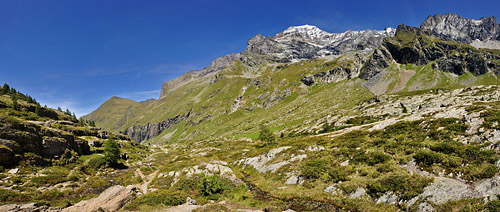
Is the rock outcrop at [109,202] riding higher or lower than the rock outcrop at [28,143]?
lower

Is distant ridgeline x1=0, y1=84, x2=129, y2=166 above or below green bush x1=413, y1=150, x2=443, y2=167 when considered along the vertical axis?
above

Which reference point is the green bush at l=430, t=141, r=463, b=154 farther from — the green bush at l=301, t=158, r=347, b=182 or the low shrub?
the low shrub

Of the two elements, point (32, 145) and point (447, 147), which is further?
point (32, 145)

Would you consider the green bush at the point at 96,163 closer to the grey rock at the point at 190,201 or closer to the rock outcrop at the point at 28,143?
the rock outcrop at the point at 28,143

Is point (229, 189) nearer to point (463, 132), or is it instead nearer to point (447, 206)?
point (447, 206)

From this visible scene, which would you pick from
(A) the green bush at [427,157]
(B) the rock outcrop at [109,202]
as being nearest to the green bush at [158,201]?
(B) the rock outcrop at [109,202]

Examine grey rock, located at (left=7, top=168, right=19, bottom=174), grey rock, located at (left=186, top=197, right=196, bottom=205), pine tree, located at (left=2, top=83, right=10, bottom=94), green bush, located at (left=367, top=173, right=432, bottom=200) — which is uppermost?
pine tree, located at (left=2, top=83, right=10, bottom=94)

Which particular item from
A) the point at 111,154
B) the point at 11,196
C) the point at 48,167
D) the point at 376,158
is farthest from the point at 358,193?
the point at 111,154

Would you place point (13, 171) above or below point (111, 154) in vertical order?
above

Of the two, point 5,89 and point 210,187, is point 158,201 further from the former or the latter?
point 5,89

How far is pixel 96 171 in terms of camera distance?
4756cm

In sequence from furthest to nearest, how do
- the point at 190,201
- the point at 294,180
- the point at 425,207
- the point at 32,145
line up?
the point at 32,145, the point at 294,180, the point at 190,201, the point at 425,207

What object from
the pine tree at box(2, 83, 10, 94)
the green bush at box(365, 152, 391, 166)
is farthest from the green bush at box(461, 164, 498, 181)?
the pine tree at box(2, 83, 10, 94)

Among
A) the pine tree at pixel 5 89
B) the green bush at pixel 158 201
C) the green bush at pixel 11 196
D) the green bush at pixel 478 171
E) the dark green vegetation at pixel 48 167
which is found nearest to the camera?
the green bush at pixel 478 171
